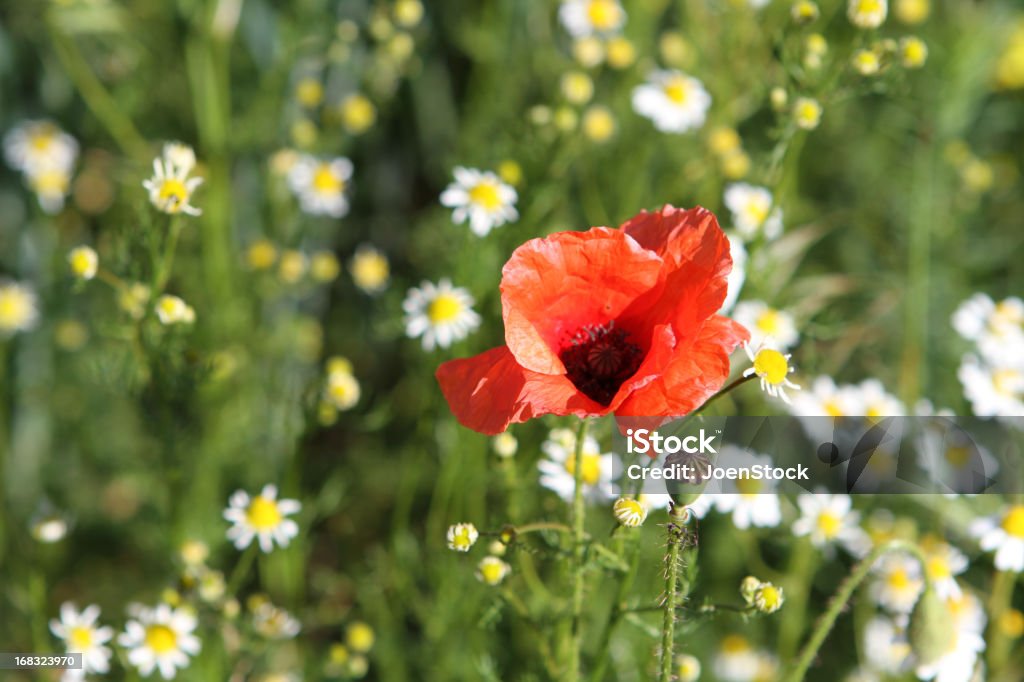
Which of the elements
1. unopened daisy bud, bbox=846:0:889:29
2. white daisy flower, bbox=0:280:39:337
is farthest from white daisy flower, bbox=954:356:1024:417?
white daisy flower, bbox=0:280:39:337

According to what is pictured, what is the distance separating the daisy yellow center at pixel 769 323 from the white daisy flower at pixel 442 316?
549mm

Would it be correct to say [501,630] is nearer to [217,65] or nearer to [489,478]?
[489,478]

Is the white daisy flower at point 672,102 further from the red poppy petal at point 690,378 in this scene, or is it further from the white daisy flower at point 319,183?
the red poppy petal at point 690,378

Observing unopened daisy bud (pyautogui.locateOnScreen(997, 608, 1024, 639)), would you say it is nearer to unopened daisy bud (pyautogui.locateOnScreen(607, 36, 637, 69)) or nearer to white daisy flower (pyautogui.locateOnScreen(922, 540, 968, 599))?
white daisy flower (pyautogui.locateOnScreen(922, 540, 968, 599))

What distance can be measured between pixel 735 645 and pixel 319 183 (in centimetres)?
141

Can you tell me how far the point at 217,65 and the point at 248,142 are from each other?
0.19 meters

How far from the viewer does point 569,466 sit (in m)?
1.53

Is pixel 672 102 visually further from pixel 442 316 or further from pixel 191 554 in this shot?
pixel 191 554

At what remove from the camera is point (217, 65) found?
89.6 inches

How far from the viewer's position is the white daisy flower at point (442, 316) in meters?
1.81

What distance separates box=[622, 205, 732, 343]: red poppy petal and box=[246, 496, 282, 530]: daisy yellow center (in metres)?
0.78

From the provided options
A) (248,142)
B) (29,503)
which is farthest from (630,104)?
(29,503)

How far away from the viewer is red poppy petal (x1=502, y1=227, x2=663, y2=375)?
3.91 ft

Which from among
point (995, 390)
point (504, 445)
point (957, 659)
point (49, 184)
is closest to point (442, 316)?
point (504, 445)
